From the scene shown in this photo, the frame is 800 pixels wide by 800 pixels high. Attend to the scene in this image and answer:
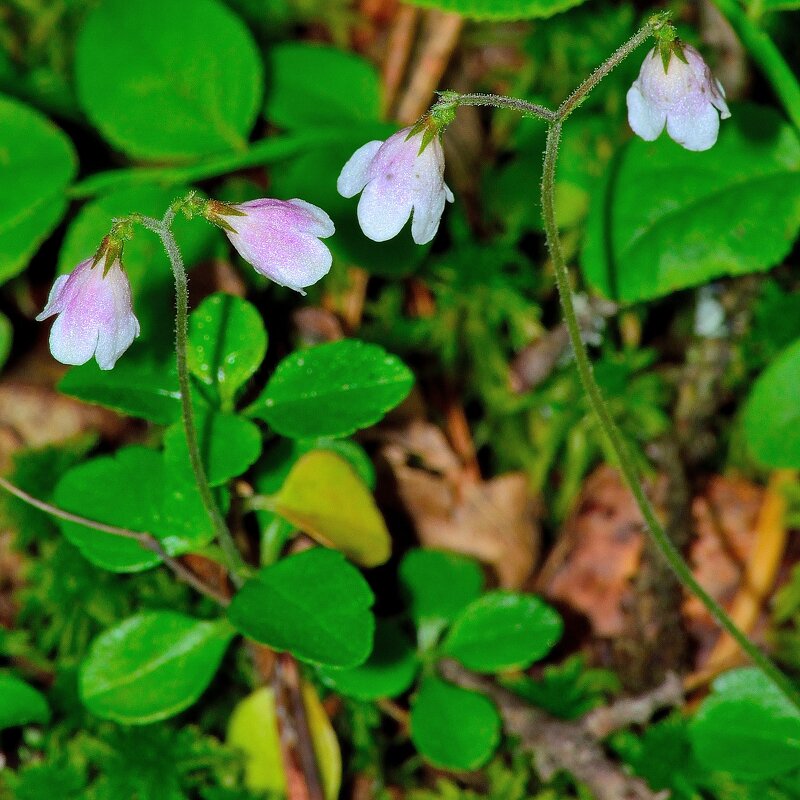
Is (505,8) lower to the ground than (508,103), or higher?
higher

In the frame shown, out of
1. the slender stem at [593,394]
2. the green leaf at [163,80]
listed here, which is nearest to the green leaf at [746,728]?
the slender stem at [593,394]

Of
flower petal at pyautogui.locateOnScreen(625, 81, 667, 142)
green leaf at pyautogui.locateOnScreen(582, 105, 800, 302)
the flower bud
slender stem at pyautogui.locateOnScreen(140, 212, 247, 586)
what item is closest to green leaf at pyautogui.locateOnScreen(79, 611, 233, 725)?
slender stem at pyautogui.locateOnScreen(140, 212, 247, 586)

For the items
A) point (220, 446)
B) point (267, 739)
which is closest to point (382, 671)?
point (267, 739)

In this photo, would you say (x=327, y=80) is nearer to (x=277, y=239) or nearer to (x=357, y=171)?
(x=357, y=171)

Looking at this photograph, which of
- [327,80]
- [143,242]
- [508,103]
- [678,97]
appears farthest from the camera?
[327,80]

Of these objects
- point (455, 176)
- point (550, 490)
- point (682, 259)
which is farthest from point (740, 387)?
point (455, 176)
